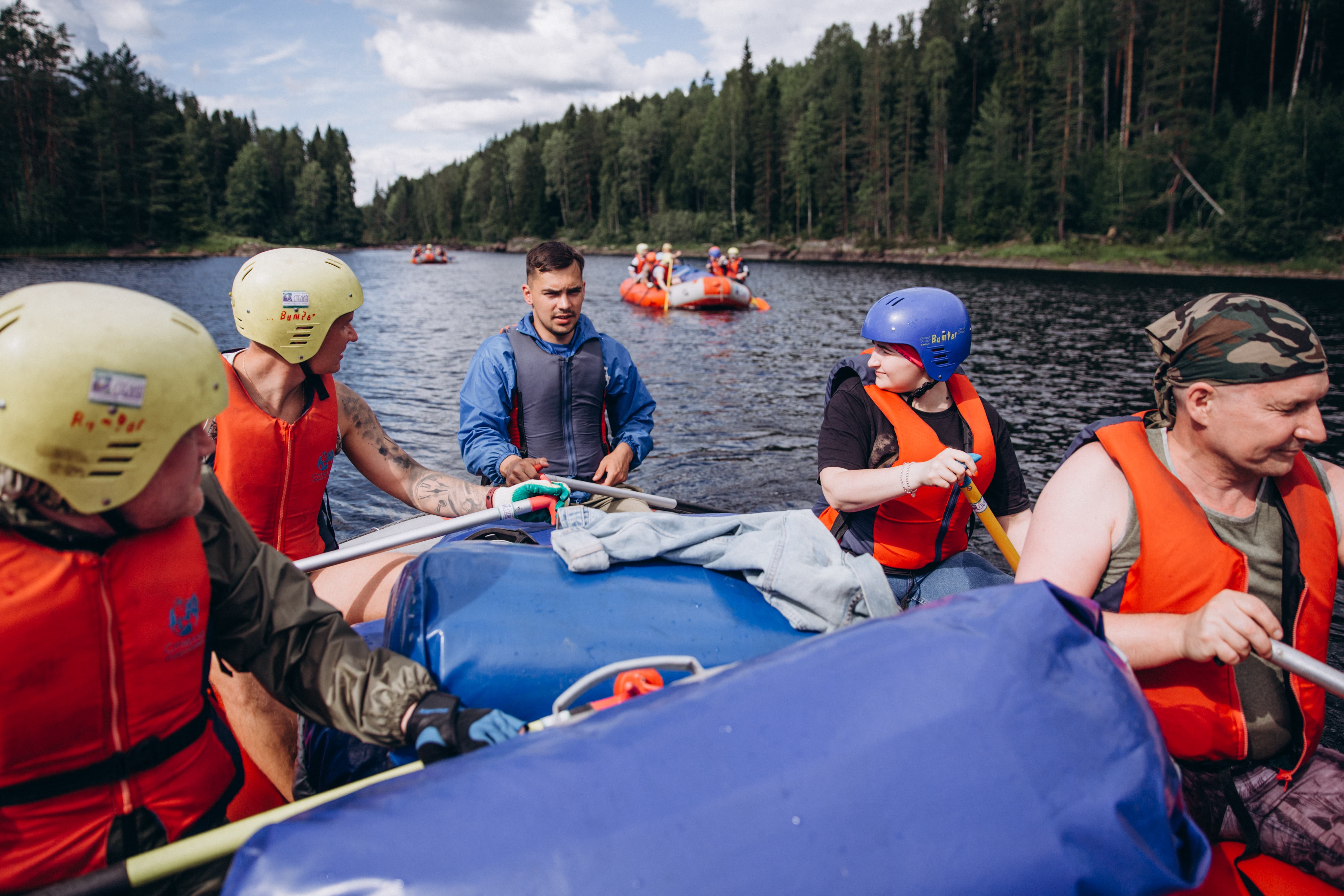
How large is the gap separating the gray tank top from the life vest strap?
232cm

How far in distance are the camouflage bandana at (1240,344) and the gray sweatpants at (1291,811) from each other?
1.07m

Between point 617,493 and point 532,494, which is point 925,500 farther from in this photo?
point 532,494

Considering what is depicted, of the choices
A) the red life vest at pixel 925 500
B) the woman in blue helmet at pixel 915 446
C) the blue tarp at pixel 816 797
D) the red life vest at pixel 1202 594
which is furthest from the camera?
the red life vest at pixel 925 500

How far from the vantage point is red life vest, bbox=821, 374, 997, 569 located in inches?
127

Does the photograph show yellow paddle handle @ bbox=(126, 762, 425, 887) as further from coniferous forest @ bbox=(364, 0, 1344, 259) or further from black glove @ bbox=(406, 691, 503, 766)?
coniferous forest @ bbox=(364, 0, 1344, 259)

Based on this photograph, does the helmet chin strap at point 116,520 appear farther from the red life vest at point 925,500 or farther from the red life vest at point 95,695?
the red life vest at point 925,500

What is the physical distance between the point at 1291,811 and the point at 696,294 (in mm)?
20784

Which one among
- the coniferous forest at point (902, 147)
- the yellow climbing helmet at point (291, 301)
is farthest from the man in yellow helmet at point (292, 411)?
the coniferous forest at point (902, 147)

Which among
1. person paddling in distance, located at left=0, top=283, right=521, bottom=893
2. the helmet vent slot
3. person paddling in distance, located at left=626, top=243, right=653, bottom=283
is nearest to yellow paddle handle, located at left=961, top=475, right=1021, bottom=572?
person paddling in distance, located at left=0, top=283, right=521, bottom=893

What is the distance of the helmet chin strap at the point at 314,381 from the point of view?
9.89 feet

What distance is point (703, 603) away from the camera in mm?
2092

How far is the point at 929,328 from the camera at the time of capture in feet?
9.98

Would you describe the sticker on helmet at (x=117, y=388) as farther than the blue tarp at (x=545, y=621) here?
No

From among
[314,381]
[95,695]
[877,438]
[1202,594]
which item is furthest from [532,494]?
[1202,594]
